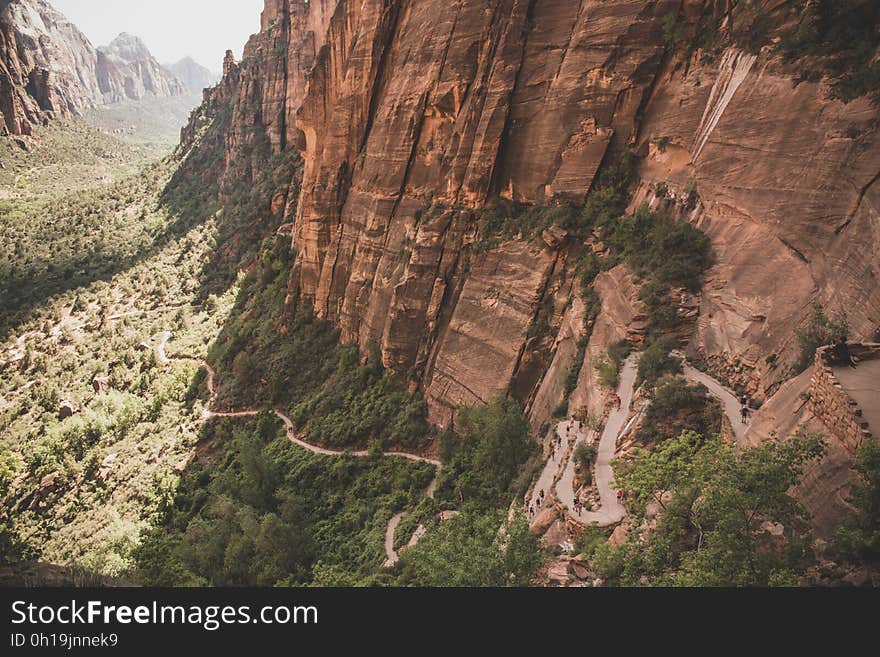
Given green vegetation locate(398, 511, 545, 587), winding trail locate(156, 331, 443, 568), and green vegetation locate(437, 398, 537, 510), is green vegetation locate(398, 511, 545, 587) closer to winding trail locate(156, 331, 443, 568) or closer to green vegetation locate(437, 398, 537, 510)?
green vegetation locate(437, 398, 537, 510)

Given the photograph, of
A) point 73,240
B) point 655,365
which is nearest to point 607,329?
point 655,365

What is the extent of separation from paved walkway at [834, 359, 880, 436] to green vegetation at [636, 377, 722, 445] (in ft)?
17.6

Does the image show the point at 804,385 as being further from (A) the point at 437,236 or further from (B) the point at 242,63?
(B) the point at 242,63

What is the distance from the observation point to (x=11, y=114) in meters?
131

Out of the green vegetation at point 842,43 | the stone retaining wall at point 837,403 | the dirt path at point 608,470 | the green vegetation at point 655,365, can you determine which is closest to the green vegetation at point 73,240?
the dirt path at point 608,470

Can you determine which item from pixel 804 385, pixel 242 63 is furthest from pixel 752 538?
pixel 242 63

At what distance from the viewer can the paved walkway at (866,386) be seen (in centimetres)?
1053

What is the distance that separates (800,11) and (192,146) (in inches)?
5517

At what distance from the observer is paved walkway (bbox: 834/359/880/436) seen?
10.5m

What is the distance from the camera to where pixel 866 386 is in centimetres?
1145

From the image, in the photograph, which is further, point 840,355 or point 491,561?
point 491,561

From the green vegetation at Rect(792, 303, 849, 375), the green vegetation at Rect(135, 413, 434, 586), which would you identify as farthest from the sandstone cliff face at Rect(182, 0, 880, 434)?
the green vegetation at Rect(135, 413, 434, 586)

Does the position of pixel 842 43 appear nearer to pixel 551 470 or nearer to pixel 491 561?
pixel 551 470

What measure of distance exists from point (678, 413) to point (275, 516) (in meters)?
23.0
